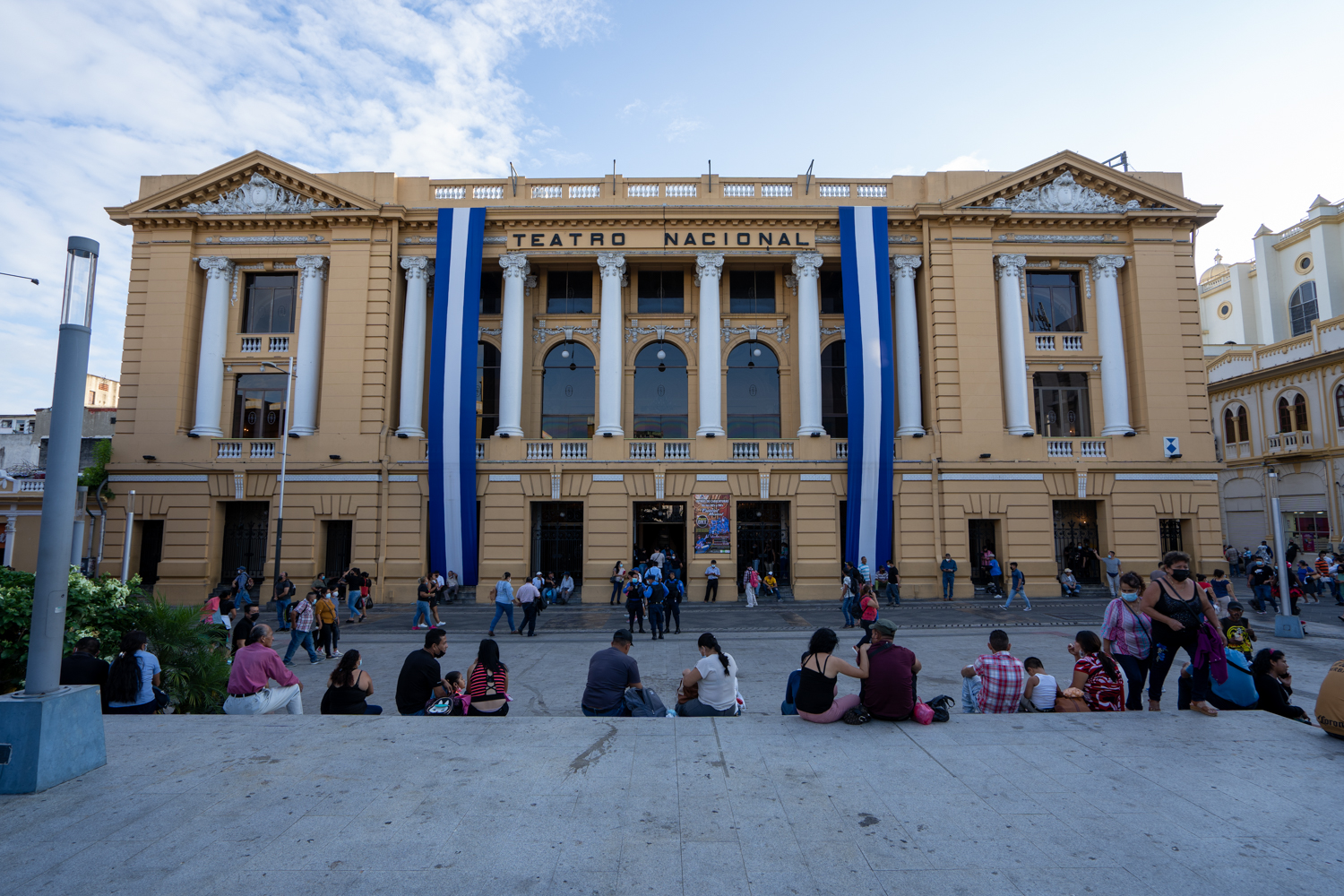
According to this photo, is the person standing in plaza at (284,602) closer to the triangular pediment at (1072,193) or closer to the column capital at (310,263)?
the column capital at (310,263)

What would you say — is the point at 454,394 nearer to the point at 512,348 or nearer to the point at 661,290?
the point at 512,348

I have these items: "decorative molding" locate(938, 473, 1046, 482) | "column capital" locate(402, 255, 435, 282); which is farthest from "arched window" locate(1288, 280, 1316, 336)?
"column capital" locate(402, 255, 435, 282)

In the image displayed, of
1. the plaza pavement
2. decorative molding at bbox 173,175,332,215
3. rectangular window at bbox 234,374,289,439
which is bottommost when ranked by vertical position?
the plaza pavement

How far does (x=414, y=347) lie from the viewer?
26891 mm

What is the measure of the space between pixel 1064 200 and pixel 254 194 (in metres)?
31.9

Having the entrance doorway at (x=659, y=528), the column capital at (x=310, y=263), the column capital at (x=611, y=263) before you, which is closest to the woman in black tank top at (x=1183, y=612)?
the entrance doorway at (x=659, y=528)

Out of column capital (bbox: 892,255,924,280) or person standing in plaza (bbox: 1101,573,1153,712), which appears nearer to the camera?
person standing in plaza (bbox: 1101,573,1153,712)

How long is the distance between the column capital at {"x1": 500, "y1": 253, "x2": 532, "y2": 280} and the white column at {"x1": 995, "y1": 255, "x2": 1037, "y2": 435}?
18762mm

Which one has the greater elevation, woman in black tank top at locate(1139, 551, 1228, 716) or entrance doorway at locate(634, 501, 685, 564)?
entrance doorway at locate(634, 501, 685, 564)

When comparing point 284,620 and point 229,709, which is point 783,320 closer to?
point 284,620

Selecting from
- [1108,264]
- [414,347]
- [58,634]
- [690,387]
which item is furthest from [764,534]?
[58,634]

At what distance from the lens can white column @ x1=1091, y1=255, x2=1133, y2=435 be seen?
2639cm

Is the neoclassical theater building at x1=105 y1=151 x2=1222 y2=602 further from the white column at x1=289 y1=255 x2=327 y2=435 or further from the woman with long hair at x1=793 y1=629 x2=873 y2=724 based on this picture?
the woman with long hair at x1=793 y1=629 x2=873 y2=724

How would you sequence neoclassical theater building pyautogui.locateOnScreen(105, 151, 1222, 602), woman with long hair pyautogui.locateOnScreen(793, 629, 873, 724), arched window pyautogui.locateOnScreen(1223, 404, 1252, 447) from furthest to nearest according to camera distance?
arched window pyautogui.locateOnScreen(1223, 404, 1252, 447) → neoclassical theater building pyautogui.locateOnScreen(105, 151, 1222, 602) → woman with long hair pyautogui.locateOnScreen(793, 629, 873, 724)
